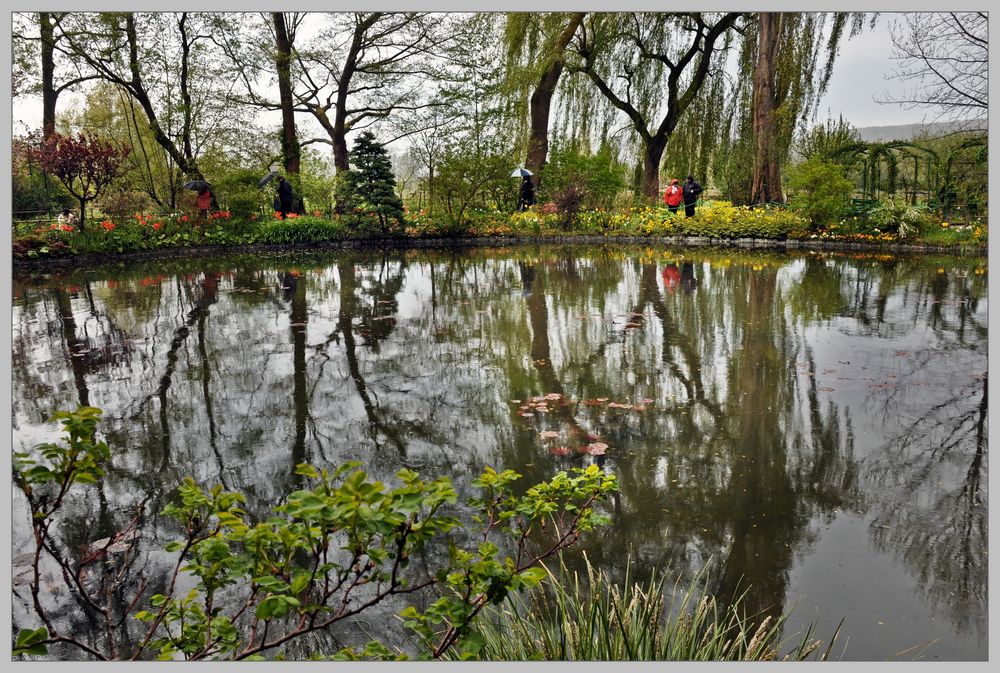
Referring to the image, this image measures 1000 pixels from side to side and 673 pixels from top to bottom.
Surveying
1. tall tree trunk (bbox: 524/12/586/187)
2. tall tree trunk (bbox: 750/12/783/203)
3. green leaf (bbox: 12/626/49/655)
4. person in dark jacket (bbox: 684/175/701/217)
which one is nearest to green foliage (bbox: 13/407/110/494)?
green leaf (bbox: 12/626/49/655)

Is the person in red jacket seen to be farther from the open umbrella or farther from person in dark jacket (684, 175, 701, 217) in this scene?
the open umbrella

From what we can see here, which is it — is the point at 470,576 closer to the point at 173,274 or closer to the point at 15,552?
the point at 15,552

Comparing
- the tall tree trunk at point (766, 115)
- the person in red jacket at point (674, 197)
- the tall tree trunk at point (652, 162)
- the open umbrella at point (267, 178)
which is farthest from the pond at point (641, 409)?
the tall tree trunk at point (652, 162)

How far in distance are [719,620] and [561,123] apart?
23037mm

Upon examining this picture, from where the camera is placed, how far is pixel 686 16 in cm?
2250

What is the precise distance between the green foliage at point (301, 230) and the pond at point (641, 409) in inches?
345

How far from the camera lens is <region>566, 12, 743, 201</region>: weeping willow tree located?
22.5 meters

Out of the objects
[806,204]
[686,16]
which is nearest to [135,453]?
[806,204]

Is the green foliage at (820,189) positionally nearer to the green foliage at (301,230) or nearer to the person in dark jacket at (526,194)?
the person in dark jacket at (526,194)

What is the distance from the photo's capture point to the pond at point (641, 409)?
3.02 metres

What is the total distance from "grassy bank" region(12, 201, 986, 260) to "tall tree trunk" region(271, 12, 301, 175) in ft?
8.26

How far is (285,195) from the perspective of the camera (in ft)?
69.2

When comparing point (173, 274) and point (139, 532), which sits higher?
point (173, 274)

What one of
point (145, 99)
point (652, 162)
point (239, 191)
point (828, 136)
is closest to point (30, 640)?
point (239, 191)
